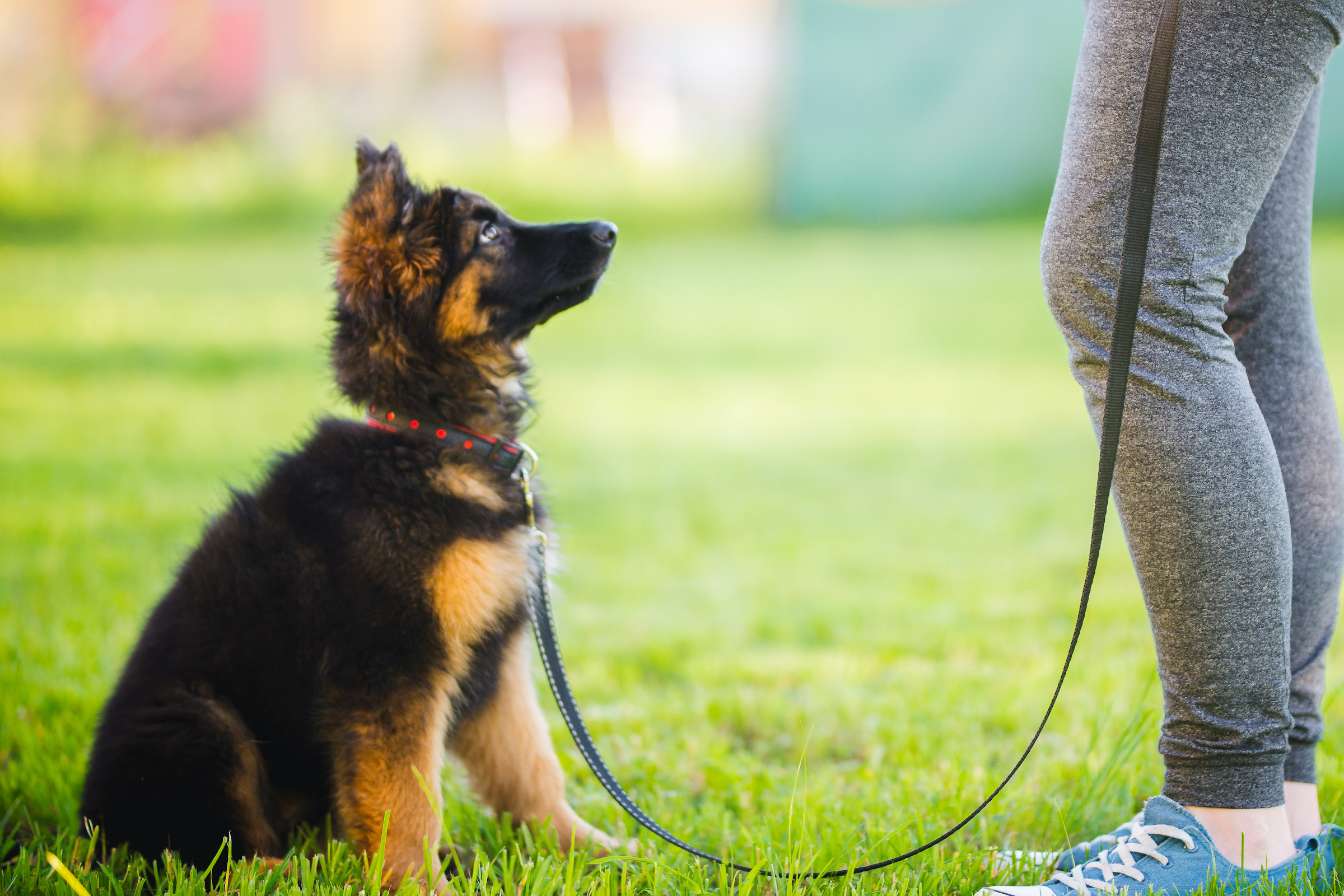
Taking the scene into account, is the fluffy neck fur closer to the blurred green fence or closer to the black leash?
the black leash

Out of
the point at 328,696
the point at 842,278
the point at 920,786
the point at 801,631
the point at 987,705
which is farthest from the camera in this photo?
the point at 842,278

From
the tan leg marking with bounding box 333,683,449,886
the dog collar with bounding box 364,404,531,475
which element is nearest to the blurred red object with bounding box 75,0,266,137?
the dog collar with bounding box 364,404,531,475

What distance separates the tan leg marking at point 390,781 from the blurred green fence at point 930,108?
37.2ft

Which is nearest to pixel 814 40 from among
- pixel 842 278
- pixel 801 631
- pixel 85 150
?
pixel 842 278

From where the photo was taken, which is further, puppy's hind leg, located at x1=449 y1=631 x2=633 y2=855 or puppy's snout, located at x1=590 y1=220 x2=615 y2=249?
puppy's snout, located at x1=590 y1=220 x2=615 y2=249

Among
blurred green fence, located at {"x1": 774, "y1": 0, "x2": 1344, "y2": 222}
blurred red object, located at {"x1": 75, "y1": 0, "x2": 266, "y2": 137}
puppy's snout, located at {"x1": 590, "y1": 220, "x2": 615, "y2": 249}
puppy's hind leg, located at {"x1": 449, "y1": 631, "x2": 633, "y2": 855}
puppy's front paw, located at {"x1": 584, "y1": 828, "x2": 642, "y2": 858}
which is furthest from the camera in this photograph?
blurred red object, located at {"x1": 75, "y1": 0, "x2": 266, "y2": 137}

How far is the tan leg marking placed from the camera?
200 centimetres

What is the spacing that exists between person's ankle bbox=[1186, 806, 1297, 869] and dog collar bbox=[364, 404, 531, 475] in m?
1.42

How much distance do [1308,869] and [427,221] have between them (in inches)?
82.1

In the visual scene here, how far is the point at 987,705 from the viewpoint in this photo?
2.98m

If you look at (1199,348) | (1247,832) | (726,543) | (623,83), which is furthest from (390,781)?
(623,83)

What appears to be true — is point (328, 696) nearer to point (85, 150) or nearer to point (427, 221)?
point (427, 221)

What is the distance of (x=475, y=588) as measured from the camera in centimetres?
208

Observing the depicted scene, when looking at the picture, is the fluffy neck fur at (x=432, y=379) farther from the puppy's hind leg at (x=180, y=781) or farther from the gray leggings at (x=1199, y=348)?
the gray leggings at (x=1199, y=348)
